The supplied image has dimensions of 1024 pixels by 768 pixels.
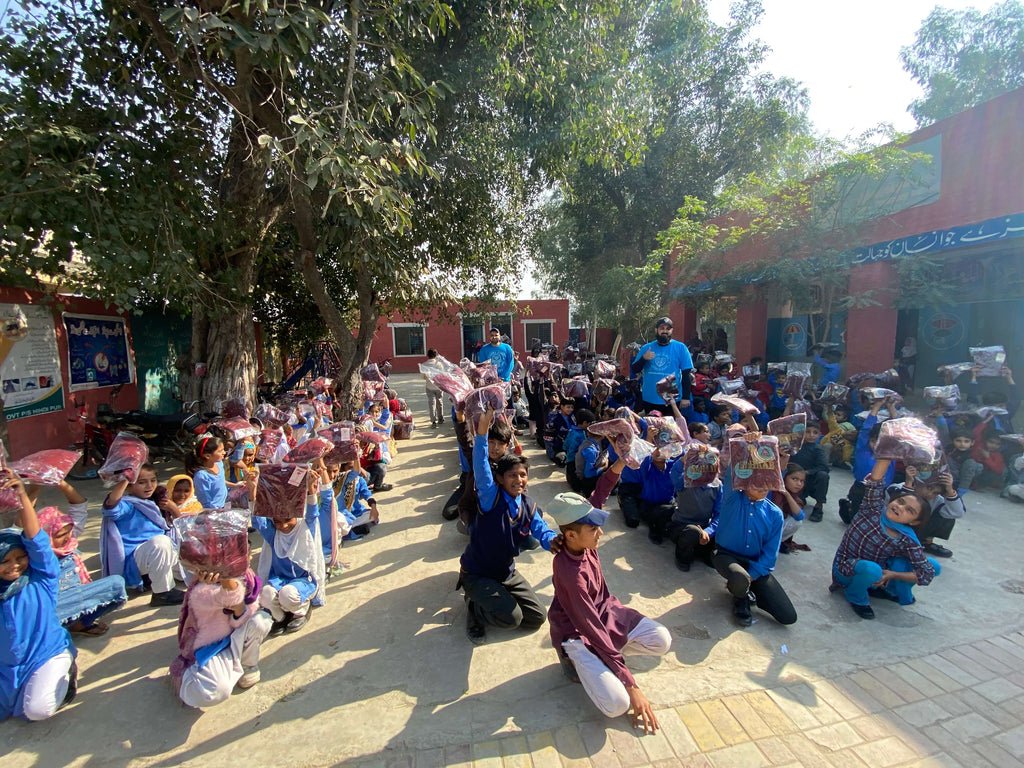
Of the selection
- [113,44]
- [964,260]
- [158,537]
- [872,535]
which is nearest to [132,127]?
[113,44]

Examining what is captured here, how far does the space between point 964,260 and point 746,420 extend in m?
7.85

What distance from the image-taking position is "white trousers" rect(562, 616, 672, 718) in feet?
7.11

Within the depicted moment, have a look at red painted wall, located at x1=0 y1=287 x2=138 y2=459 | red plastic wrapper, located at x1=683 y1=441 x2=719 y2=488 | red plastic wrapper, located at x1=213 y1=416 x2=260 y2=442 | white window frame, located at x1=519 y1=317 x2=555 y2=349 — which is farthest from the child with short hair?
white window frame, located at x1=519 y1=317 x2=555 y2=349

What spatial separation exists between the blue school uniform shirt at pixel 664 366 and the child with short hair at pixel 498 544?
295 cm

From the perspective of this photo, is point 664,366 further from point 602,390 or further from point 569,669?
point 569,669

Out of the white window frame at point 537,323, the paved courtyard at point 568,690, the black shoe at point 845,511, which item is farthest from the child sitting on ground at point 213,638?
the white window frame at point 537,323

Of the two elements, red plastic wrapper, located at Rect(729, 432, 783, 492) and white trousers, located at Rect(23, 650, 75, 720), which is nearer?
white trousers, located at Rect(23, 650, 75, 720)

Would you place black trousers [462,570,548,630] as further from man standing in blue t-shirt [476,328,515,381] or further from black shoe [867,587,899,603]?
man standing in blue t-shirt [476,328,515,381]

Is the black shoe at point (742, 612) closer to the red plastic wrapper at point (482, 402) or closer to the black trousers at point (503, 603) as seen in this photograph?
the black trousers at point (503, 603)

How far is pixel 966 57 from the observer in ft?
53.8

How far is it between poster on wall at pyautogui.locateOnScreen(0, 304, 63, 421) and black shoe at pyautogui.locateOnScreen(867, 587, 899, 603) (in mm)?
8234

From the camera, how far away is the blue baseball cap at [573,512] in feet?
7.68

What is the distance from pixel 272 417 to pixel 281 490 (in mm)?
Result: 2824

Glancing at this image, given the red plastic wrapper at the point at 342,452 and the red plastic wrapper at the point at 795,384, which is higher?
the red plastic wrapper at the point at 795,384
